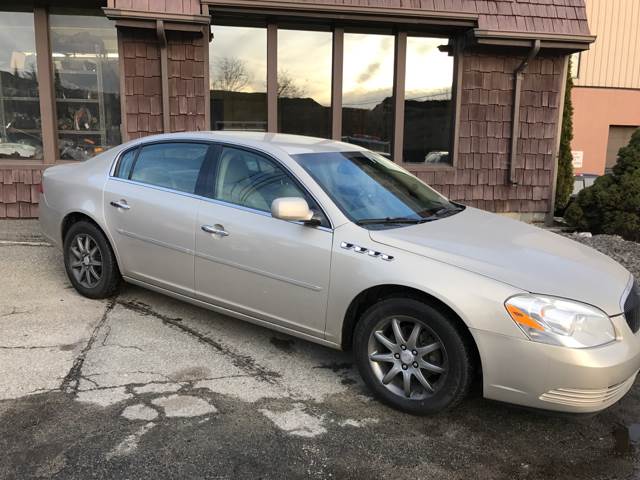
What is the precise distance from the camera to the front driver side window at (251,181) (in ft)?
12.4

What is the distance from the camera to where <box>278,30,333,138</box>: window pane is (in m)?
8.36

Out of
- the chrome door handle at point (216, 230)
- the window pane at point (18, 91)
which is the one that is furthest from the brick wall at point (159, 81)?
the chrome door handle at point (216, 230)

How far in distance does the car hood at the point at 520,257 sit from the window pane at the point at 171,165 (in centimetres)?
160

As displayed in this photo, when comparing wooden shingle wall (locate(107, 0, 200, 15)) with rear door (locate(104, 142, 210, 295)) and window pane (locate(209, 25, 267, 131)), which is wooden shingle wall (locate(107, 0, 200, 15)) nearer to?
window pane (locate(209, 25, 267, 131))

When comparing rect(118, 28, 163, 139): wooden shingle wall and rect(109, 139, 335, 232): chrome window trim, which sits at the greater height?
rect(118, 28, 163, 139): wooden shingle wall

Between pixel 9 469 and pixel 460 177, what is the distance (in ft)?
24.0

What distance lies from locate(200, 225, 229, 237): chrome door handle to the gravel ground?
447cm

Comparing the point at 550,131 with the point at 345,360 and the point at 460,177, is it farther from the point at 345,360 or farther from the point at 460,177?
the point at 345,360

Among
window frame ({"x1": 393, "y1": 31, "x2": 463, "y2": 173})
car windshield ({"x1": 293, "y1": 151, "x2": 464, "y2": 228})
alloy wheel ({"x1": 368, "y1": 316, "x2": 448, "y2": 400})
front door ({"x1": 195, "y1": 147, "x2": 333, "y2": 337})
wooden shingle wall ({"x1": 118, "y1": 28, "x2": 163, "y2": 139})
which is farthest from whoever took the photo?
window frame ({"x1": 393, "y1": 31, "x2": 463, "y2": 173})

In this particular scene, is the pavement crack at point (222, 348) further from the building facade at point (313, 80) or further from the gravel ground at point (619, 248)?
the gravel ground at point (619, 248)

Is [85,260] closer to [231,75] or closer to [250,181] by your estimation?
[250,181]

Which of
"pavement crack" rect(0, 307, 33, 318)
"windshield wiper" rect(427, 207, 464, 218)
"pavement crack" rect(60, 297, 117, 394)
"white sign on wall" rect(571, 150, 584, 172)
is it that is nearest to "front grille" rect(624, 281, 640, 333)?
"windshield wiper" rect(427, 207, 464, 218)

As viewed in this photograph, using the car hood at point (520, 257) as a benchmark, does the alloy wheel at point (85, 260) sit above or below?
below

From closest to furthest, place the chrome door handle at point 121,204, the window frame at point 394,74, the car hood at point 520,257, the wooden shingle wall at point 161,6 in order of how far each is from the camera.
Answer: the car hood at point 520,257
the chrome door handle at point 121,204
the wooden shingle wall at point 161,6
the window frame at point 394,74
